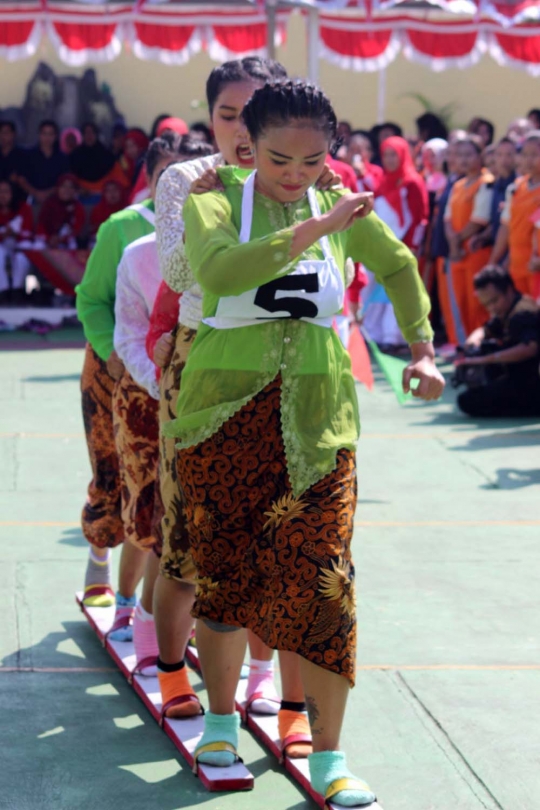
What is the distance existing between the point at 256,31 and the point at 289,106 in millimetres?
10680

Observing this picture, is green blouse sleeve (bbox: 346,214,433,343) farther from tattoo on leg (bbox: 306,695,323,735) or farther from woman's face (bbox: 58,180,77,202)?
woman's face (bbox: 58,180,77,202)

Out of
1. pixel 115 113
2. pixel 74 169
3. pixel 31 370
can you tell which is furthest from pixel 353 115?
pixel 31 370

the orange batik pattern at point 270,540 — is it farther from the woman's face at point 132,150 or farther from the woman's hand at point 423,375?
the woman's face at point 132,150

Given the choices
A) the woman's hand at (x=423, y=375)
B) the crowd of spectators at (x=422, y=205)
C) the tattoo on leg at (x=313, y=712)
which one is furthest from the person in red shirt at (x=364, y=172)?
the tattoo on leg at (x=313, y=712)

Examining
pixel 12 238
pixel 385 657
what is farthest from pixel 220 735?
pixel 12 238

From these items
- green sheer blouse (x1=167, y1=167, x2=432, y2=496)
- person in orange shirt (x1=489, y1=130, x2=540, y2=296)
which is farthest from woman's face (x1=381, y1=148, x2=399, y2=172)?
green sheer blouse (x1=167, y1=167, x2=432, y2=496)

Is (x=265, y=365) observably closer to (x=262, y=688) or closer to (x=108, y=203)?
(x=262, y=688)

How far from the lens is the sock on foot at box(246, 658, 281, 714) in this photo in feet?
12.8

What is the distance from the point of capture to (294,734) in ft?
11.9

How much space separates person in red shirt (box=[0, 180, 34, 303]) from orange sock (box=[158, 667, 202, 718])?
11042mm

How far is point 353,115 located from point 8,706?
16806 mm

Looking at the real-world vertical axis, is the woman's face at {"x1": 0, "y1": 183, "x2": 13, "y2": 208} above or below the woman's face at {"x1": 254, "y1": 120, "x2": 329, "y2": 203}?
below

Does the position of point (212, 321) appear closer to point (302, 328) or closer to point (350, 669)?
point (302, 328)

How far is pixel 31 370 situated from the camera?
11.2m
